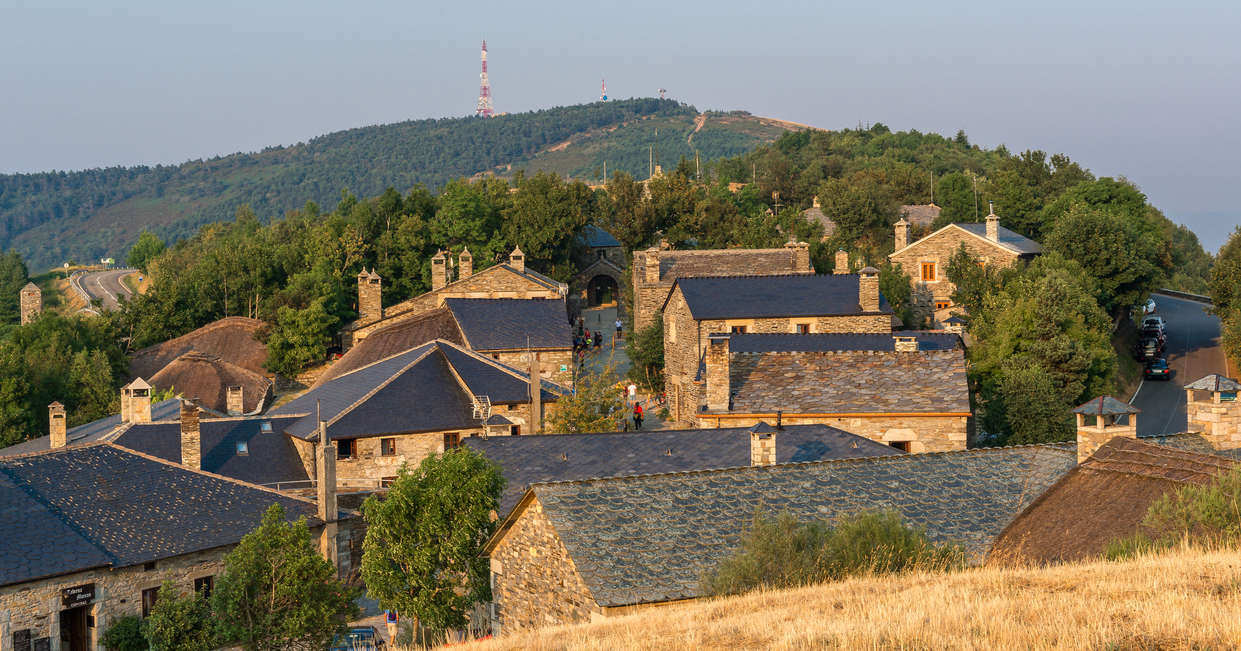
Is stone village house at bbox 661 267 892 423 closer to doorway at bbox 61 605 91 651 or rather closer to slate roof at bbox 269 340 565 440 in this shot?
slate roof at bbox 269 340 565 440

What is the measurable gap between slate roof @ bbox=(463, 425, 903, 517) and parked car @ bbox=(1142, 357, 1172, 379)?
→ 2924 cm

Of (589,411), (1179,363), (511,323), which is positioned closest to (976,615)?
(589,411)

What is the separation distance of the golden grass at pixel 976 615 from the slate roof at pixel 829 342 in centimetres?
2517

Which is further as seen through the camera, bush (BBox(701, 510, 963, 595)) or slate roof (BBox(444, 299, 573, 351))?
slate roof (BBox(444, 299, 573, 351))

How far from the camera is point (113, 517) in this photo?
29.2 metres

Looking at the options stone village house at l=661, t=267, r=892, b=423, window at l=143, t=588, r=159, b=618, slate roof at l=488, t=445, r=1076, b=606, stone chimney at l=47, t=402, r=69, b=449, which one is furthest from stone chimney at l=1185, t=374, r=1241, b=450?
stone chimney at l=47, t=402, r=69, b=449

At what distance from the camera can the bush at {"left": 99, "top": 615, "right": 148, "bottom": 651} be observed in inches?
1058

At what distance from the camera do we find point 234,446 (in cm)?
3862

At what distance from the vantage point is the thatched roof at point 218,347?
2441 inches

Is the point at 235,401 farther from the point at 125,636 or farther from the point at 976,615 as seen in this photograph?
the point at 976,615

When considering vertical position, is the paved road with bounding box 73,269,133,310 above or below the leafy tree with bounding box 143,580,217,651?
above

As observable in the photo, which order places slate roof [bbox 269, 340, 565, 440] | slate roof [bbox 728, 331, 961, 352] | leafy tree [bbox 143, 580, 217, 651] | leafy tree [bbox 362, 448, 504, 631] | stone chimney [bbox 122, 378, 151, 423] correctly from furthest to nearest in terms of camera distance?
slate roof [bbox 728, 331, 961, 352] < slate roof [bbox 269, 340, 565, 440] < stone chimney [bbox 122, 378, 151, 423] < leafy tree [bbox 143, 580, 217, 651] < leafy tree [bbox 362, 448, 504, 631]

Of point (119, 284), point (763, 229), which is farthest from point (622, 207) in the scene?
point (119, 284)

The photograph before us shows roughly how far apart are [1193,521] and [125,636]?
21.3 metres
